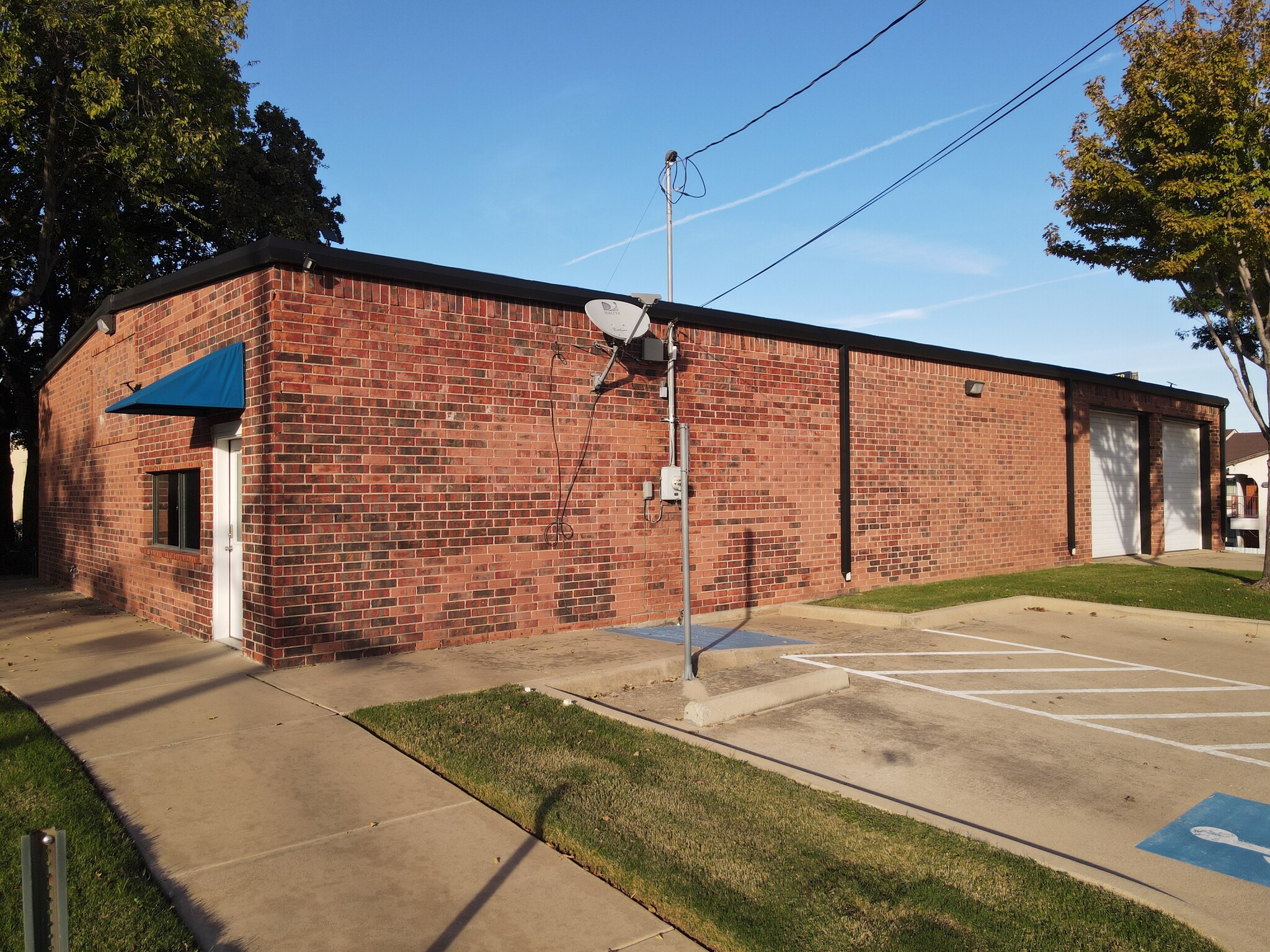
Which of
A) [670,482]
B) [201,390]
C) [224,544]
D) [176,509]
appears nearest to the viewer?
[201,390]

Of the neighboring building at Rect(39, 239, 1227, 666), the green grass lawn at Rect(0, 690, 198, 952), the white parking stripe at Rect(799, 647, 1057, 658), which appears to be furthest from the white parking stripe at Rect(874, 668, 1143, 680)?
the green grass lawn at Rect(0, 690, 198, 952)

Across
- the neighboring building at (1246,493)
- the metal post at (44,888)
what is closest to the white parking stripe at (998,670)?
the neighboring building at (1246,493)

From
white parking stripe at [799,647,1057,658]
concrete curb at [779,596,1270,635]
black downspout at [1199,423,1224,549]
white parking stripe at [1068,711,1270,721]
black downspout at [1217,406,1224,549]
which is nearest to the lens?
white parking stripe at [1068,711,1270,721]

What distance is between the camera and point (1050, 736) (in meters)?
6.61

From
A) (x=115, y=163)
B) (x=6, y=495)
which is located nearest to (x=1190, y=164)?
(x=115, y=163)

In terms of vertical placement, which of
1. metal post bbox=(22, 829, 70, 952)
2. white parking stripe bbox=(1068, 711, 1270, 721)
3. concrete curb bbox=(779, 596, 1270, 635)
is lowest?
white parking stripe bbox=(1068, 711, 1270, 721)

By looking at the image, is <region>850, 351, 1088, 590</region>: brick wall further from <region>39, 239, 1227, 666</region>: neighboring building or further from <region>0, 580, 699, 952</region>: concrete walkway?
<region>0, 580, 699, 952</region>: concrete walkway

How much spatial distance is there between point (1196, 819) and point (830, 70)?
9.85 metres

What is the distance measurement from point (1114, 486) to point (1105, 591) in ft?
27.0

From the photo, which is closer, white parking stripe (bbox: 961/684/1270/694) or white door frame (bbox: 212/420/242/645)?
white parking stripe (bbox: 961/684/1270/694)

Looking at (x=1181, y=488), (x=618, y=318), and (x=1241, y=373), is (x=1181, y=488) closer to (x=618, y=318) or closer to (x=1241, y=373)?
(x=1241, y=373)

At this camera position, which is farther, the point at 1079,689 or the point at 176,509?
the point at 176,509

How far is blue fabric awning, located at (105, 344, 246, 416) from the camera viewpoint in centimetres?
848

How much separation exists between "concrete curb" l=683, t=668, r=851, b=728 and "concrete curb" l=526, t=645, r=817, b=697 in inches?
33.8
